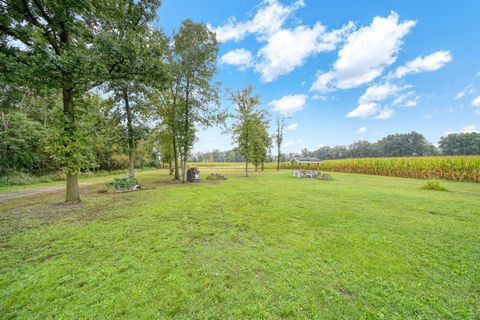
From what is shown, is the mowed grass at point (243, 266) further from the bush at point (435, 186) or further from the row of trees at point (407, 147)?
the row of trees at point (407, 147)

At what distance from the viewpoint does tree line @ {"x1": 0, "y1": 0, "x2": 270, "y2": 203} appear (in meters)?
6.53

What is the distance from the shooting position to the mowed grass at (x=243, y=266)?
2.54 m

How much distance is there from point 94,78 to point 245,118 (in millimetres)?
18354

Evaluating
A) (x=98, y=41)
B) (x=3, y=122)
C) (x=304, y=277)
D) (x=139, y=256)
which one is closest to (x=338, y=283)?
(x=304, y=277)

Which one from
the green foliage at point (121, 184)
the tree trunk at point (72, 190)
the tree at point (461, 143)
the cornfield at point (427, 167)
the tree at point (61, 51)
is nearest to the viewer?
the tree at point (61, 51)

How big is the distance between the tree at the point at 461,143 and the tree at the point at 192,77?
75088 millimetres

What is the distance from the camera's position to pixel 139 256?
12.8ft

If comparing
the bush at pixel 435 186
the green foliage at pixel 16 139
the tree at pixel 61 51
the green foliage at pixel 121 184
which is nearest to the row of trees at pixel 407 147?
the bush at pixel 435 186

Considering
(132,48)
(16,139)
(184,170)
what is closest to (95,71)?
(132,48)

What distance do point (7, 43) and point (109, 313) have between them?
32.9 ft

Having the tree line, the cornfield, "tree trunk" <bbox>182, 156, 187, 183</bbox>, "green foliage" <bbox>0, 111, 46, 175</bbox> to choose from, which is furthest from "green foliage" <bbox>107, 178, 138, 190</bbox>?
the cornfield

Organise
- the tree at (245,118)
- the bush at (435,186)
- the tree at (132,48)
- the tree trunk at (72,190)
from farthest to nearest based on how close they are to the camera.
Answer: the tree at (245,118) < the bush at (435,186) < the tree trunk at (72,190) < the tree at (132,48)

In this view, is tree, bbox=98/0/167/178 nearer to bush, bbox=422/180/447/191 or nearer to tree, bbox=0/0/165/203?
tree, bbox=0/0/165/203

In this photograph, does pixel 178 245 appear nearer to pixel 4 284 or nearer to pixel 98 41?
pixel 4 284
